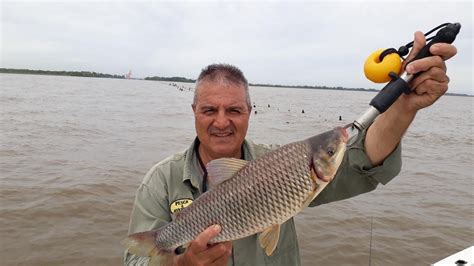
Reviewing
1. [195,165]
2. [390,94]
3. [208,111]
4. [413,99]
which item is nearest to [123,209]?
[195,165]

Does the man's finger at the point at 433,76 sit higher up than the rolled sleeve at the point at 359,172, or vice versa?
the man's finger at the point at 433,76

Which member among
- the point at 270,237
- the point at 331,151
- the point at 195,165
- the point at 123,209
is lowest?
the point at 123,209

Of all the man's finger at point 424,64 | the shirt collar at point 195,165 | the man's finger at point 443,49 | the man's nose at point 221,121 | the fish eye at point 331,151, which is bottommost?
the shirt collar at point 195,165

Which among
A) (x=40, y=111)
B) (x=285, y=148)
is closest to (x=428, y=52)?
(x=285, y=148)

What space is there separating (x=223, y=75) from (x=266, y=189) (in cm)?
128

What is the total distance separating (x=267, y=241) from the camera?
8.15 feet

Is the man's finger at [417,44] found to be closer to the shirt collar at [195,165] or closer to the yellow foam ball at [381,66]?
the yellow foam ball at [381,66]

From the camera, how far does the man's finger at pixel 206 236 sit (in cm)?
239

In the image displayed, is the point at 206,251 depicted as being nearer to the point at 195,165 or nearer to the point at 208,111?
the point at 195,165

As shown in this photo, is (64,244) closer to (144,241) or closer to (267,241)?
(144,241)

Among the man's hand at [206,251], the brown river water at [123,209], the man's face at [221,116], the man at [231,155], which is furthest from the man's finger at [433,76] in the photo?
the brown river water at [123,209]

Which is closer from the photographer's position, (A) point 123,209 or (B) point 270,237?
(B) point 270,237

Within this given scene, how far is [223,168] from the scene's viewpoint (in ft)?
8.45

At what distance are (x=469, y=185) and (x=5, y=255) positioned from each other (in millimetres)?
13844
